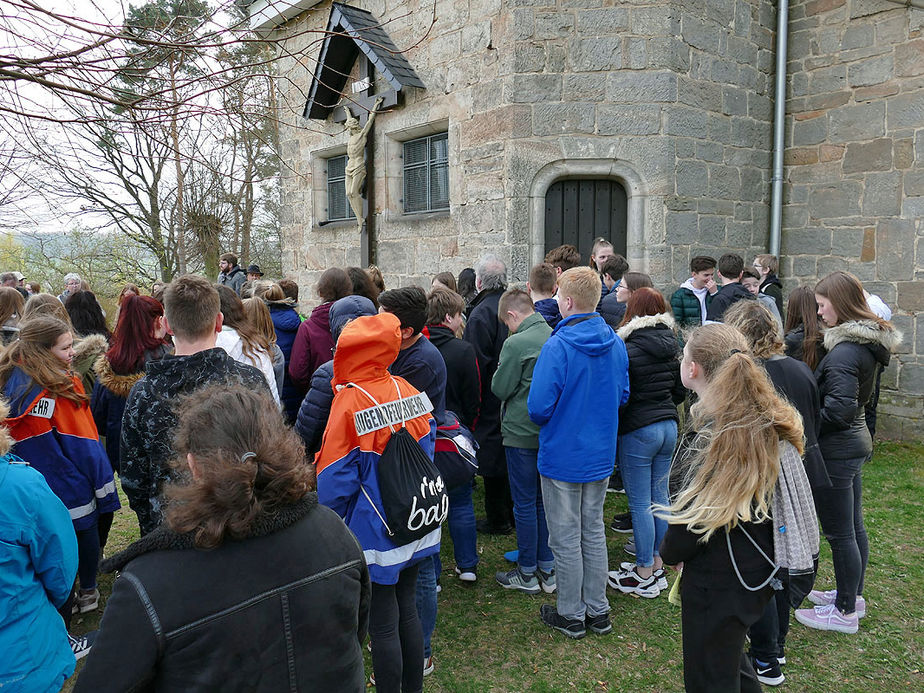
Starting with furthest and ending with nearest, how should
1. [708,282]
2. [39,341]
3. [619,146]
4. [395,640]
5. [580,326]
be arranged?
[619,146]
[708,282]
[580,326]
[39,341]
[395,640]

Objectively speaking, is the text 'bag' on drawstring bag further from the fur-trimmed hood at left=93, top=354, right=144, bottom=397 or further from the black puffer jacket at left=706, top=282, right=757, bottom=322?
the black puffer jacket at left=706, top=282, right=757, bottom=322

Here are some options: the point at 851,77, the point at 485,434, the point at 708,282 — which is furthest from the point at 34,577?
the point at 851,77

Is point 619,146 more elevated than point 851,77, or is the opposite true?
point 851,77

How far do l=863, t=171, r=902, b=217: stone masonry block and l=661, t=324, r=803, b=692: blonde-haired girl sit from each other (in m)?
6.85

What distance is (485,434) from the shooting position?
4664mm

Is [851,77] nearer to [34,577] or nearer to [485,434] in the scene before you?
[485,434]

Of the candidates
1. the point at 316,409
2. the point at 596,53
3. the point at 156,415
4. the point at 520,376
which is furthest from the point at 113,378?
the point at 596,53

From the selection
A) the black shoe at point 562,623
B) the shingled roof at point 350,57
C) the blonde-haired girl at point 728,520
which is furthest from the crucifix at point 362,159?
the blonde-haired girl at point 728,520

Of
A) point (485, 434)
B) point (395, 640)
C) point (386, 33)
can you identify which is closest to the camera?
point (395, 640)

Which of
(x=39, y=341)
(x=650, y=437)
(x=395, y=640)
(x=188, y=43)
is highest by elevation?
(x=188, y=43)

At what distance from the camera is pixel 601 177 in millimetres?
7695

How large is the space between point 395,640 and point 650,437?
6.45 feet

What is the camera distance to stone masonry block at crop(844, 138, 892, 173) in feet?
25.2

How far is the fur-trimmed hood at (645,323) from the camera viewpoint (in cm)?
398
